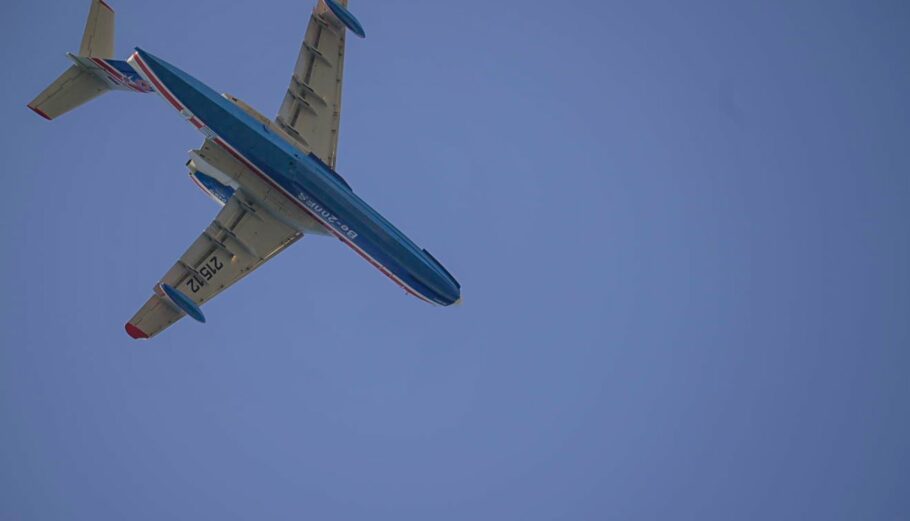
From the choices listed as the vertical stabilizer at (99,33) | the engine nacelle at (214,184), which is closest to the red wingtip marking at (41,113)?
the vertical stabilizer at (99,33)

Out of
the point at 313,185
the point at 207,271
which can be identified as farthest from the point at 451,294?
the point at 207,271

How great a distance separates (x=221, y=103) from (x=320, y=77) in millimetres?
8332

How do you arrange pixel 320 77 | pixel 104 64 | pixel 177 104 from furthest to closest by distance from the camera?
pixel 320 77
pixel 104 64
pixel 177 104

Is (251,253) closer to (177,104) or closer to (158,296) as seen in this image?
(158,296)

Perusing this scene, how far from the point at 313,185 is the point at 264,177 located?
3.34 meters

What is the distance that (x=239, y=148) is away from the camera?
5150 centimetres

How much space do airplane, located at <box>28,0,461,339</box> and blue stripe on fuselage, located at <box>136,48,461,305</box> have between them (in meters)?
0.07

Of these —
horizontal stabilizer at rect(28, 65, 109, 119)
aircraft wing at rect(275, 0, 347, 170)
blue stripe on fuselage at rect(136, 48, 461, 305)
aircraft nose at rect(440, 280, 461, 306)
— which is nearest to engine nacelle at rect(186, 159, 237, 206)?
blue stripe on fuselage at rect(136, 48, 461, 305)

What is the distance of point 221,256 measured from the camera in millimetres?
56844

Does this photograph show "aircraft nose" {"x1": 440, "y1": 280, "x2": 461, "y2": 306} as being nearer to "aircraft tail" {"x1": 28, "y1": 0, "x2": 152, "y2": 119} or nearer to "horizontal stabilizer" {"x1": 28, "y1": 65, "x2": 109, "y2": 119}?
"aircraft tail" {"x1": 28, "y1": 0, "x2": 152, "y2": 119}

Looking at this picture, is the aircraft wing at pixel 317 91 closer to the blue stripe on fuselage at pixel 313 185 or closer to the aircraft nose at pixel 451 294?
the blue stripe on fuselage at pixel 313 185

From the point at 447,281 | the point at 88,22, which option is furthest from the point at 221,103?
the point at 447,281

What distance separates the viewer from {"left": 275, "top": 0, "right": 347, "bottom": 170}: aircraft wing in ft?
183

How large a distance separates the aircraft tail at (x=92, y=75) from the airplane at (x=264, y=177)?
61mm
